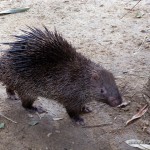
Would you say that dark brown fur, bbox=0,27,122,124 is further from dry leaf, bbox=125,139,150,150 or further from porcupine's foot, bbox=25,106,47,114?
dry leaf, bbox=125,139,150,150

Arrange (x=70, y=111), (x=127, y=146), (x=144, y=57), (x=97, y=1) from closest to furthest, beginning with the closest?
(x=127, y=146) < (x=70, y=111) < (x=144, y=57) < (x=97, y=1)

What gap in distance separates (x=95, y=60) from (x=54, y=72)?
1475mm

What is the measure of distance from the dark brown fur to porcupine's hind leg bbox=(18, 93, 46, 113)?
11cm

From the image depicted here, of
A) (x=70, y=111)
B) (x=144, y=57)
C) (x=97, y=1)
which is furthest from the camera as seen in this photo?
(x=97, y=1)

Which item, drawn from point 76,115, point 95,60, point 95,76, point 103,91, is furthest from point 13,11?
point 103,91

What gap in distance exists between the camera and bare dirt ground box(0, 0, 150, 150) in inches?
164

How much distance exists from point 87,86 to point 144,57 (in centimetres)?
174

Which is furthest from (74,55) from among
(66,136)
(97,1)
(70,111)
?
(97,1)

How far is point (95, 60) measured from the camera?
5559 mm

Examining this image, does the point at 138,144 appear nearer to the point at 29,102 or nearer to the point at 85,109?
the point at 85,109

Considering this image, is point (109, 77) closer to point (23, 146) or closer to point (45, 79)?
point (45, 79)

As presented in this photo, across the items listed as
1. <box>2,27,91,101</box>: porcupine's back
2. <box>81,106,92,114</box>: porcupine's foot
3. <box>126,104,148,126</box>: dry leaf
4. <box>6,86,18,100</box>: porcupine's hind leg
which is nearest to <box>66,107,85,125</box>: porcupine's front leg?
<box>81,106,92,114</box>: porcupine's foot

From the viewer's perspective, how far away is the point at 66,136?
422 cm

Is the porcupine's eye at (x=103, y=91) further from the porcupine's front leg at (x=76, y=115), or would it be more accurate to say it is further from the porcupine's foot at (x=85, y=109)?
the porcupine's foot at (x=85, y=109)
